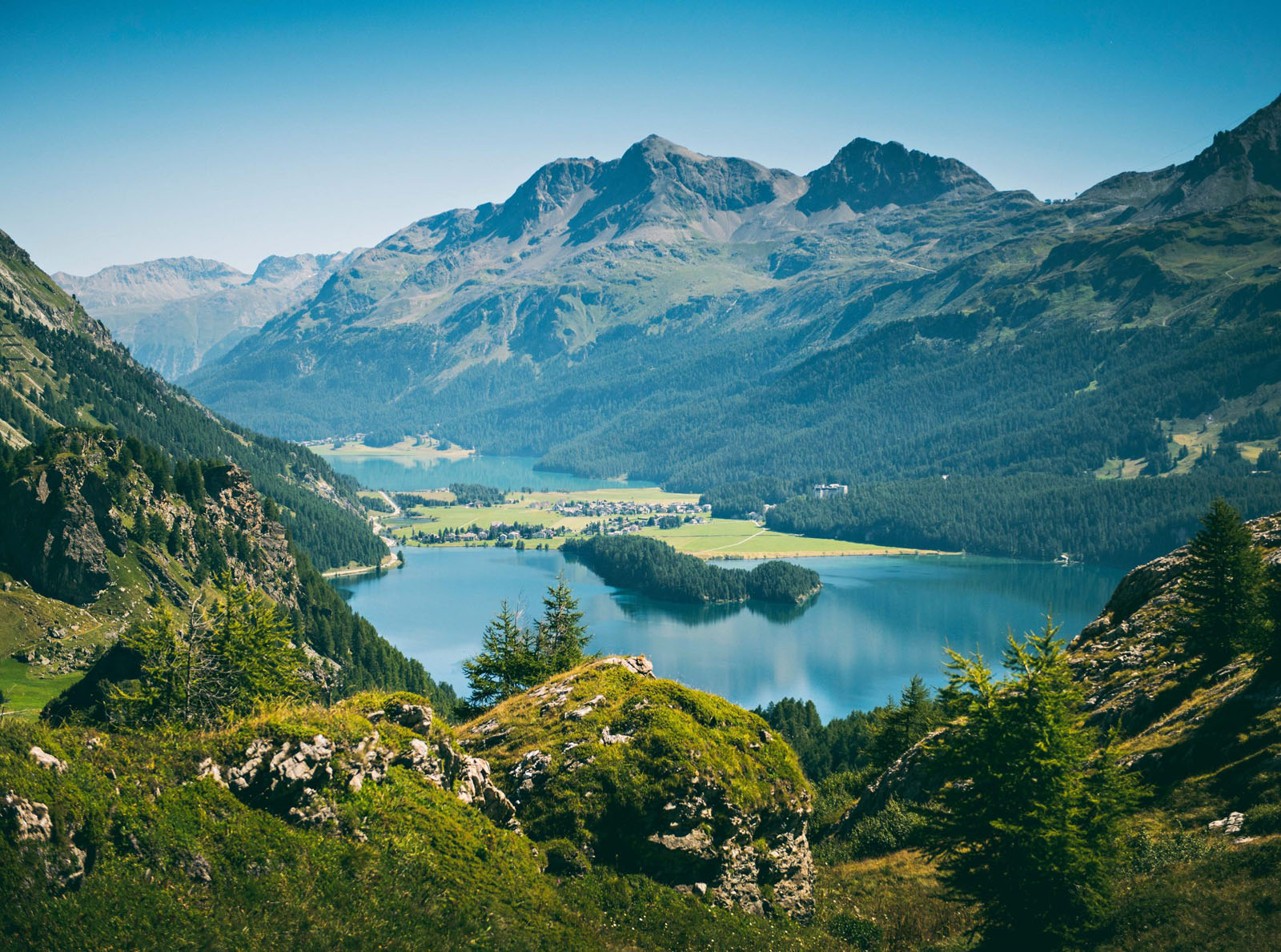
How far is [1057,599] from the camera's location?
196 m

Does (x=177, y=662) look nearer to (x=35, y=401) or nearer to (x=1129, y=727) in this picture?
(x=1129, y=727)

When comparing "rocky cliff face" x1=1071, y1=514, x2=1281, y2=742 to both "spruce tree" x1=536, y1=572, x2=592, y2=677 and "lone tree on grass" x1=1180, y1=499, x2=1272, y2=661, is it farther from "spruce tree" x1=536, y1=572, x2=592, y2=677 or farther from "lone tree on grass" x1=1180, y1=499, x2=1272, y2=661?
"spruce tree" x1=536, y1=572, x2=592, y2=677

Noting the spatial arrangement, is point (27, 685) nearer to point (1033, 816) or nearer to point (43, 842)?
point (43, 842)

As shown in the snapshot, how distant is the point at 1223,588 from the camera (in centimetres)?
4247

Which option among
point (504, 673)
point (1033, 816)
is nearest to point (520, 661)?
point (504, 673)

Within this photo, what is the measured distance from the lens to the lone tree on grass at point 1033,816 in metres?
28.2

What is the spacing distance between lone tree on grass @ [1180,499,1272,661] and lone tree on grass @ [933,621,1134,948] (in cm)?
1569

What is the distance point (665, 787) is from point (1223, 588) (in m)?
29.3

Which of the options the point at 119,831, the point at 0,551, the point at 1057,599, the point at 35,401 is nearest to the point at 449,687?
the point at 0,551

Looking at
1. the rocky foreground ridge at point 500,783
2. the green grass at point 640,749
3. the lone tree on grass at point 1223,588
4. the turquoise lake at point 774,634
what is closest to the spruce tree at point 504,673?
the rocky foreground ridge at point 500,783

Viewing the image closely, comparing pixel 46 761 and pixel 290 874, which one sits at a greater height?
pixel 46 761

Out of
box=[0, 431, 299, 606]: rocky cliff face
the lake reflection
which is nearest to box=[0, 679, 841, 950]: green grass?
box=[0, 431, 299, 606]: rocky cliff face

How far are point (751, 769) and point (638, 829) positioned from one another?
483cm

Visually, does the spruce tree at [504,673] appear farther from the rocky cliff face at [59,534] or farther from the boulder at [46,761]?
the rocky cliff face at [59,534]
